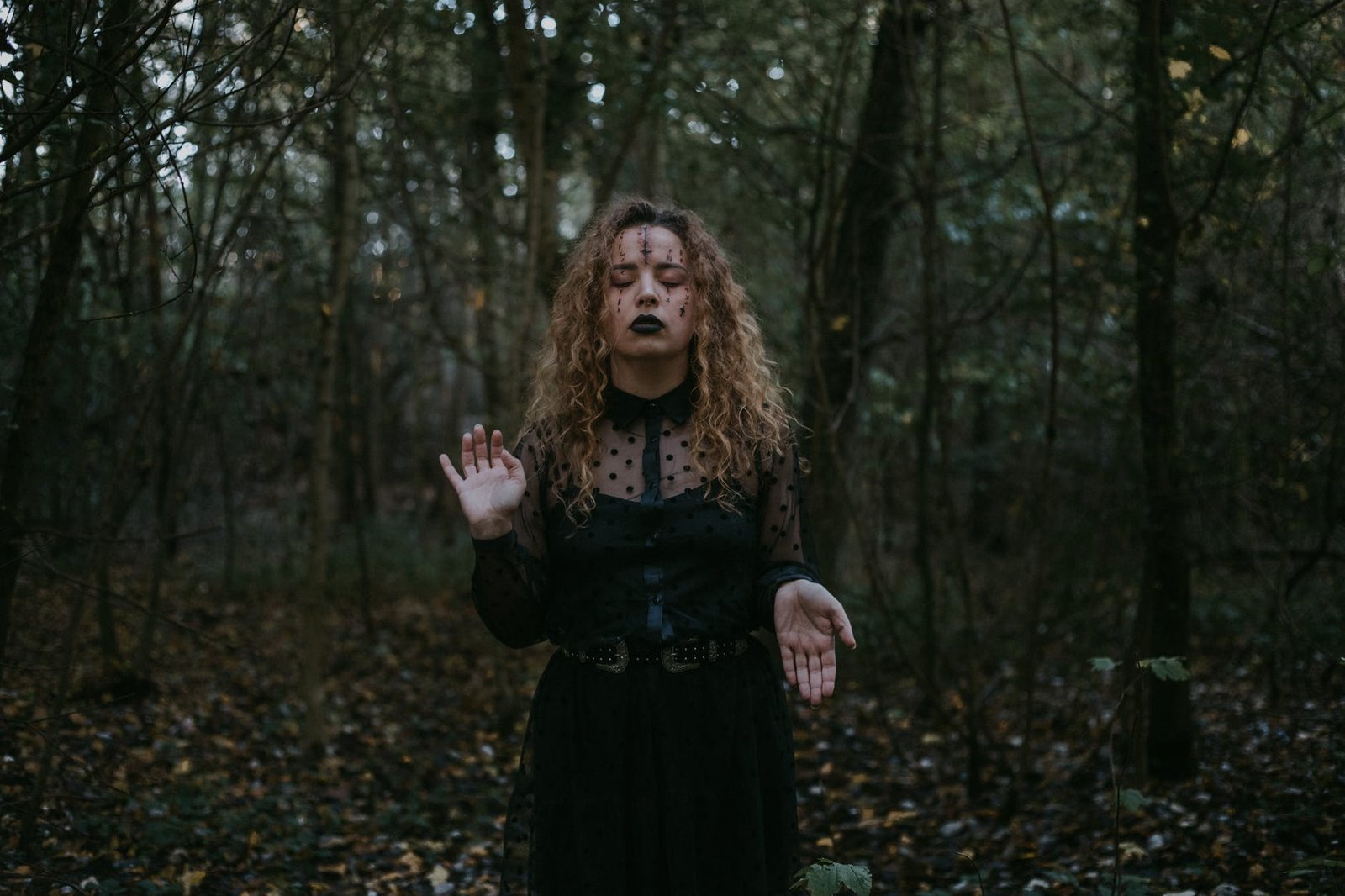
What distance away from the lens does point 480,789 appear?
6266 mm

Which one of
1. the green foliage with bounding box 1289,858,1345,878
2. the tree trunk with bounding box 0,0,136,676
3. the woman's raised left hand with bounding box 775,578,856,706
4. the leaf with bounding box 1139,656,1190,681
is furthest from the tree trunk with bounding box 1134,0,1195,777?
the tree trunk with bounding box 0,0,136,676

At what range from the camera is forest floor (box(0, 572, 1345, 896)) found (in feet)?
13.9

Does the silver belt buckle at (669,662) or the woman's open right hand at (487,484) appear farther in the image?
the silver belt buckle at (669,662)

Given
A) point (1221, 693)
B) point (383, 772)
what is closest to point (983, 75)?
point (1221, 693)

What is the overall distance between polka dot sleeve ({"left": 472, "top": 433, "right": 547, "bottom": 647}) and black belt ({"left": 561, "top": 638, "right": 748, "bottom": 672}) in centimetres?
18

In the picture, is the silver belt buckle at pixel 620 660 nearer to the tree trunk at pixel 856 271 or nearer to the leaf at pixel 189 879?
the leaf at pixel 189 879

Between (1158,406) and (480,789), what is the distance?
4095 millimetres

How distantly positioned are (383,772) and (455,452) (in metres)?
9.06

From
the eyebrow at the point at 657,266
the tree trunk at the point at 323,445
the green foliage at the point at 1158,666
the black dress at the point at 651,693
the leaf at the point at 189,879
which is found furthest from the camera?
the tree trunk at the point at 323,445

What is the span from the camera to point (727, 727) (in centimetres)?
279

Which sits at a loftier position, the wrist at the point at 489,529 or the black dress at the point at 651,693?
the wrist at the point at 489,529

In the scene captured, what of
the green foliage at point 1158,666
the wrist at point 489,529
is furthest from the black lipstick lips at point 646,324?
the green foliage at point 1158,666

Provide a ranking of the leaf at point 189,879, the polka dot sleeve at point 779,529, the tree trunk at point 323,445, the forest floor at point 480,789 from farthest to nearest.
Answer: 1. the tree trunk at point 323,445
2. the forest floor at point 480,789
3. the leaf at point 189,879
4. the polka dot sleeve at point 779,529

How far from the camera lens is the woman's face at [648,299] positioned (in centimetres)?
290
